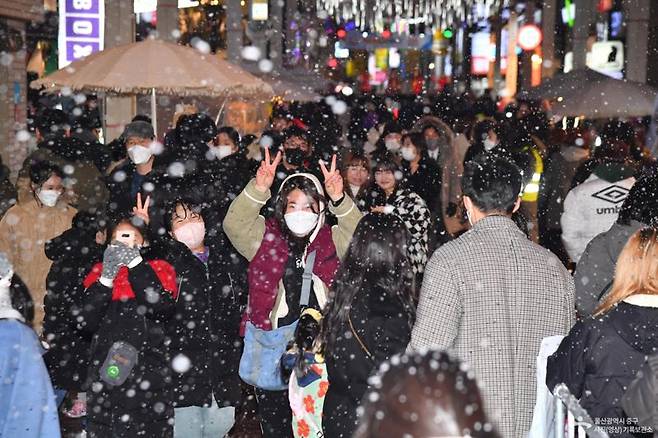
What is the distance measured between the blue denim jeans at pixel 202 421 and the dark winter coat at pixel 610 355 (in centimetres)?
268

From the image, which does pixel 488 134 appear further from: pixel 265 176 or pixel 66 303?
pixel 66 303

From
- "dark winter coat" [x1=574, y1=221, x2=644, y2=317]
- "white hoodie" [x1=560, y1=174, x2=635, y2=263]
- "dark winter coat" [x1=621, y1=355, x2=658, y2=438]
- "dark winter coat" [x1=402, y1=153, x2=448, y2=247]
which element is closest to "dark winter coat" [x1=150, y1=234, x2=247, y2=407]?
"dark winter coat" [x1=574, y1=221, x2=644, y2=317]

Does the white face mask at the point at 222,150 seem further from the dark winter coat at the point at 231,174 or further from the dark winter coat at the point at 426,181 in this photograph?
the dark winter coat at the point at 426,181

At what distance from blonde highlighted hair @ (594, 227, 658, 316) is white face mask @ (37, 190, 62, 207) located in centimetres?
496

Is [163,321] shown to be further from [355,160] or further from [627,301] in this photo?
[355,160]

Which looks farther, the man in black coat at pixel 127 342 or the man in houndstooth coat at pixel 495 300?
the man in black coat at pixel 127 342

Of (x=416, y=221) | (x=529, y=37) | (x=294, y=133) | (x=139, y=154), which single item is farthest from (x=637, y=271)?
(x=529, y=37)

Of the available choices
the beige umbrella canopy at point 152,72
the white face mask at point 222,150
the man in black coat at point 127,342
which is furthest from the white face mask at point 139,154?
the man in black coat at point 127,342

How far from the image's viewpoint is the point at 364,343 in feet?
16.5

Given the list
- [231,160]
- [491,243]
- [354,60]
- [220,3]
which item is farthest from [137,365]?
[354,60]

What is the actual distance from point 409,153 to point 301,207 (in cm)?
486

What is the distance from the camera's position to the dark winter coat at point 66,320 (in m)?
6.79

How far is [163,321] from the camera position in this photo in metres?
5.77

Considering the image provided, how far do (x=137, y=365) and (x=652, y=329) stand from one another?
2900 mm
